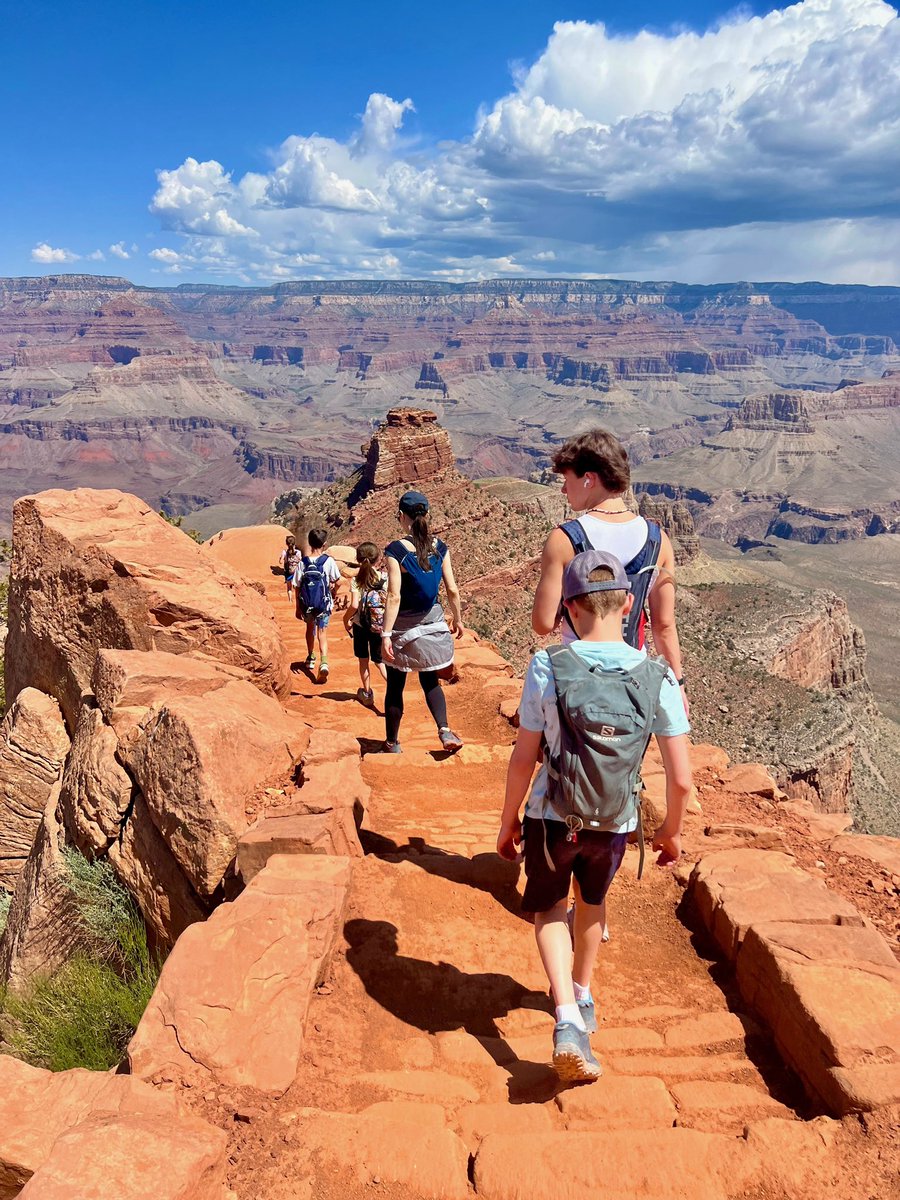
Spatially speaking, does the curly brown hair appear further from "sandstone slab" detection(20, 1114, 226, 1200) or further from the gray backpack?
"sandstone slab" detection(20, 1114, 226, 1200)

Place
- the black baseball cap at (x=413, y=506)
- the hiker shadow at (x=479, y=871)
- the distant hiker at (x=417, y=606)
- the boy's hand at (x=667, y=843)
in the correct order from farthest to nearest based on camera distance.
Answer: the distant hiker at (x=417, y=606) → the black baseball cap at (x=413, y=506) → the hiker shadow at (x=479, y=871) → the boy's hand at (x=667, y=843)

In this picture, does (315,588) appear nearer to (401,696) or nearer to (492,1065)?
(401,696)

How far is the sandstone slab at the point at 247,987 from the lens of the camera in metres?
3.82

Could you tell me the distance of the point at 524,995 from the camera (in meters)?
5.01

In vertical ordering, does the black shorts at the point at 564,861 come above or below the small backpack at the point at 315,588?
above

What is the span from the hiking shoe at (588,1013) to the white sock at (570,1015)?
22 cm

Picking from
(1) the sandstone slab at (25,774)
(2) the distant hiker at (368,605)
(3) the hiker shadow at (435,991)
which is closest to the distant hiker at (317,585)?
(2) the distant hiker at (368,605)

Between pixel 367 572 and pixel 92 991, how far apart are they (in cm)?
563

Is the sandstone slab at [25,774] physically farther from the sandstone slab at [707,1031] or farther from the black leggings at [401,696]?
the sandstone slab at [707,1031]

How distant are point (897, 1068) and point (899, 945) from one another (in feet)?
6.85

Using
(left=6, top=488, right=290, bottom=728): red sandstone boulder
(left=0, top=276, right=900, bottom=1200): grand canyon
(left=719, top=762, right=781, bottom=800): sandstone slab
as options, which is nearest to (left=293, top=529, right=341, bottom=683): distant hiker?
(left=0, top=276, right=900, bottom=1200): grand canyon

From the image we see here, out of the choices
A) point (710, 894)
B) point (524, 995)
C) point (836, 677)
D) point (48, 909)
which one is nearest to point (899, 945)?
point (710, 894)

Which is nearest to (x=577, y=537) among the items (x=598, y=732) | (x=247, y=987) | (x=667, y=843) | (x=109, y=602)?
(x=598, y=732)

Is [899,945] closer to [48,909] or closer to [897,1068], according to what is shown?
[897,1068]
